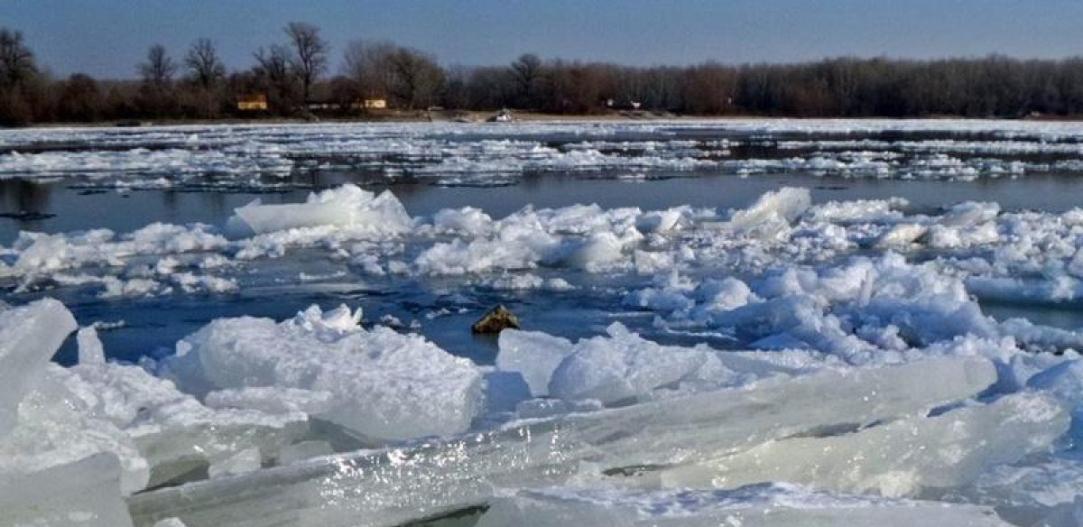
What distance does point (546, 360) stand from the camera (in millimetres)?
3924

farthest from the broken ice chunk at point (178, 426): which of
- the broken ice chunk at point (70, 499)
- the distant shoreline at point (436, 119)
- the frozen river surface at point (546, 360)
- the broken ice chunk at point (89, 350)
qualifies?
the distant shoreline at point (436, 119)

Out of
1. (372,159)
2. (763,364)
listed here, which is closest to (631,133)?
(372,159)

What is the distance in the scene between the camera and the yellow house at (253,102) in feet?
180

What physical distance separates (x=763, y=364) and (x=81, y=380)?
2.24 meters

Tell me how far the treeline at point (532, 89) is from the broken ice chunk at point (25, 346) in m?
50.7

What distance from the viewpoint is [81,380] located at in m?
3.30

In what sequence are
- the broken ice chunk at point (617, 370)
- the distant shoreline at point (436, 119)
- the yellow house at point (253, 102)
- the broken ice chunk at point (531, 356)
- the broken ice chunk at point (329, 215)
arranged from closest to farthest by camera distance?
the broken ice chunk at point (617, 370) → the broken ice chunk at point (531, 356) → the broken ice chunk at point (329, 215) → the distant shoreline at point (436, 119) → the yellow house at point (253, 102)

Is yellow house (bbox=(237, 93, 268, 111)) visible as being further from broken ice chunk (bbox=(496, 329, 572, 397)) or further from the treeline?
broken ice chunk (bbox=(496, 329, 572, 397))

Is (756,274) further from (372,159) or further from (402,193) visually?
(372,159)

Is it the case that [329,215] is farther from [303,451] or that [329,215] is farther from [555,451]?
[555,451]

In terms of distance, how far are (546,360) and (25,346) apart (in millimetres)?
1794

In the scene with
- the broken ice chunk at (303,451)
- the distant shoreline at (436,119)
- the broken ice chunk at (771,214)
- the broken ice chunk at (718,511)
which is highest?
the distant shoreline at (436,119)

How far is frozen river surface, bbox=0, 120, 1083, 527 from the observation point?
8.73ft

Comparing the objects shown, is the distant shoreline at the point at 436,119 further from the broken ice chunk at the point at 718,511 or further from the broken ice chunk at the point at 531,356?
the broken ice chunk at the point at 718,511
